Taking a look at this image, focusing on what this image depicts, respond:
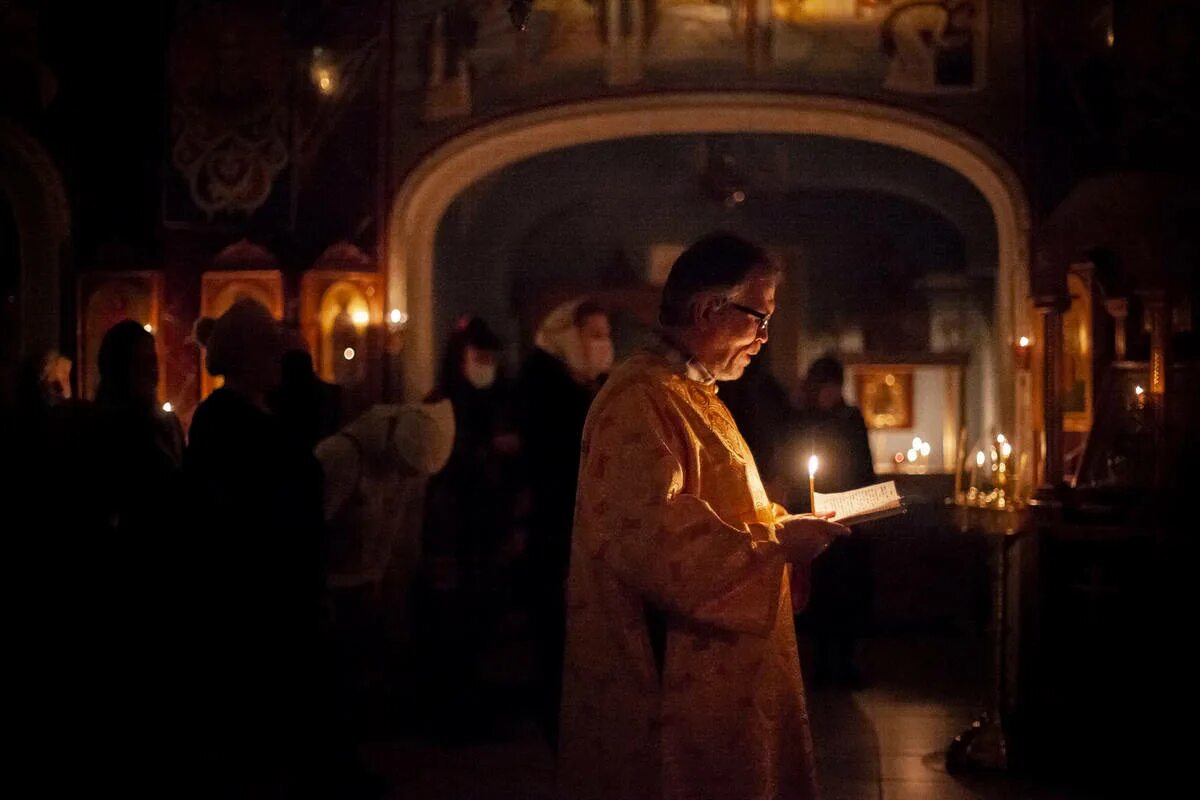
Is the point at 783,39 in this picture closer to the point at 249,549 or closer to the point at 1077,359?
the point at 1077,359

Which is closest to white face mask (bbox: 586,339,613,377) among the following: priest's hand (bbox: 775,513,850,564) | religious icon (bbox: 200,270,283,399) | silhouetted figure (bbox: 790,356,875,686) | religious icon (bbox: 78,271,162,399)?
silhouetted figure (bbox: 790,356,875,686)

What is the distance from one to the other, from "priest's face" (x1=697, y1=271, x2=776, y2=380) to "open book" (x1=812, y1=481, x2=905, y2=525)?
303 mm

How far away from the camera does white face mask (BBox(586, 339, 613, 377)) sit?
388cm

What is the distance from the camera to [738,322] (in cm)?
215

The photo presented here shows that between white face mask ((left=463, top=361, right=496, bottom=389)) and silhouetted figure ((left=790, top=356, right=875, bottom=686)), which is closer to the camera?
white face mask ((left=463, top=361, right=496, bottom=389))

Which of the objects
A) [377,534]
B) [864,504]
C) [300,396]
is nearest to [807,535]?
[864,504]

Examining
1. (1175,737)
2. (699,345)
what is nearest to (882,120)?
(1175,737)

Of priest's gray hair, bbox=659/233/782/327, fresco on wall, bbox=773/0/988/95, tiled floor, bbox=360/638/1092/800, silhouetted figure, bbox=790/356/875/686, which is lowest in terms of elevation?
tiled floor, bbox=360/638/1092/800

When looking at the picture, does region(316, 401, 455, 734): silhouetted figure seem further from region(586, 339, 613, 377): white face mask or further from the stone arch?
region(586, 339, 613, 377): white face mask

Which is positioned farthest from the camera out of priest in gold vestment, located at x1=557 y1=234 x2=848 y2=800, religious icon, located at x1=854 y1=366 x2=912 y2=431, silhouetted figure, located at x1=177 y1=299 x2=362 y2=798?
religious icon, located at x1=854 y1=366 x2=912 y2=431

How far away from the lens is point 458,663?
488cm

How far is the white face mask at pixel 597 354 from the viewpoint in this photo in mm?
3877

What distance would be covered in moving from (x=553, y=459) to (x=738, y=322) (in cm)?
164

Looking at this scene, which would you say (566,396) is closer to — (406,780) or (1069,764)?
(406,780)
